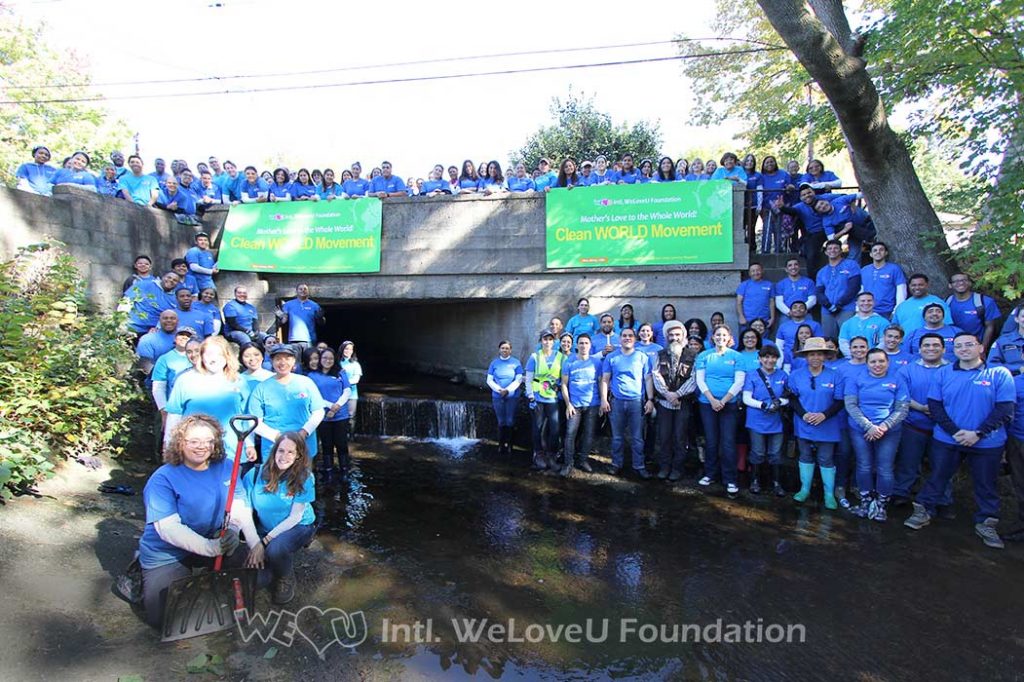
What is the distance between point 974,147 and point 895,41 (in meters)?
1.68

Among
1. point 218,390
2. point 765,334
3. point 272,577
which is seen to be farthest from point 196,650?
Result: point 765,334

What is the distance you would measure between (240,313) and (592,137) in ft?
41.6

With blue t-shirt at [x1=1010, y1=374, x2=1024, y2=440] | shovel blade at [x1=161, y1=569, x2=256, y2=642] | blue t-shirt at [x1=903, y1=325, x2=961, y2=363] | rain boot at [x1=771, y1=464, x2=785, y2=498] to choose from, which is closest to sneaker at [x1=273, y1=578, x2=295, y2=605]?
shovel blade at [x1=161, y1=569, x2=256, y2=642]

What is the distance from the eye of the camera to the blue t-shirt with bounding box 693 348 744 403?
22.7ft

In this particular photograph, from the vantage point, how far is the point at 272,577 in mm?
4043

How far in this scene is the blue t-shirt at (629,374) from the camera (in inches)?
293

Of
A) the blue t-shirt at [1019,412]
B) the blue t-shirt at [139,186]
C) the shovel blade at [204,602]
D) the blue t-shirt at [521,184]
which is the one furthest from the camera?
the blue t-shirt at [521,184]

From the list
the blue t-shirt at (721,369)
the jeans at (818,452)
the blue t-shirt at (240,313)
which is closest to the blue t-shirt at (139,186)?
the blue t-shirt at (240,313)

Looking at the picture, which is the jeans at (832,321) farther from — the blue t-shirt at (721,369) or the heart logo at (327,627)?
the heart logo at (327,627)

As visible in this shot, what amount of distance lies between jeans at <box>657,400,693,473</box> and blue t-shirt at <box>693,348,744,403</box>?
0.43 meters

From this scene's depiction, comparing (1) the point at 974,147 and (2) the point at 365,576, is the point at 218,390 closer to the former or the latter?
(2) the point at 365,576

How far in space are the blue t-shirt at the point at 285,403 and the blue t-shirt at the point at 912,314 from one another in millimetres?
6696

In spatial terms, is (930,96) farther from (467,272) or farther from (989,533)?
(467,272)

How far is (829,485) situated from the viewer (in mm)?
6441
